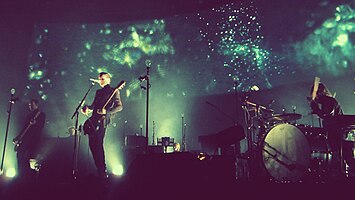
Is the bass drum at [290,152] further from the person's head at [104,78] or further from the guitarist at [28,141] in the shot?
the guitarist at [28,141]

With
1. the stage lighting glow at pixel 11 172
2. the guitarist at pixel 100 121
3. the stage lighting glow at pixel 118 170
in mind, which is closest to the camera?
the guitarist at pixel 100 121

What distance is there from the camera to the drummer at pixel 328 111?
5.21 m

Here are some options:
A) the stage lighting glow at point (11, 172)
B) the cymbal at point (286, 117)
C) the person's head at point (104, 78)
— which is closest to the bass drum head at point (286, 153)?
the cymbal at point (286, 117)

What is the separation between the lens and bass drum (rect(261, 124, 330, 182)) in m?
5.14

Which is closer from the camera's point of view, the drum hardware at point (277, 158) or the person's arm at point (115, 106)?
the person's arm at point (115, 106)

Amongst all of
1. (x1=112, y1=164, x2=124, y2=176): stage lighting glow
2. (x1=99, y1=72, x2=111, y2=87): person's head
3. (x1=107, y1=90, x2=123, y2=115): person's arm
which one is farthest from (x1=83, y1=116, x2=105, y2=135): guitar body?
(x1=112, y1=164, x2=124, y2=176): stage lighting glow

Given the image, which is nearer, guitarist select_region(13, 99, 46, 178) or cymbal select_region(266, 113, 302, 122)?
cymbal select_region(266, 113, 302, 122)

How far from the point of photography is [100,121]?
4828 millimetres

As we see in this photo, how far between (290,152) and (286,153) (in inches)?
2.9

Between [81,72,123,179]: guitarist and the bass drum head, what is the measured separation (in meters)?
2.94

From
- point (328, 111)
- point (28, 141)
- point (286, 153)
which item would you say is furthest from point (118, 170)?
point (328, 111)

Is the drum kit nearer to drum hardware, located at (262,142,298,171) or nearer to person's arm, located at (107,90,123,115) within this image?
drum hardware, located at (262,142,298,171)

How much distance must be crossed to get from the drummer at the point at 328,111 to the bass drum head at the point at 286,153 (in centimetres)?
56

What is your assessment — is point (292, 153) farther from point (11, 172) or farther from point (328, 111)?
point (11, 172)
